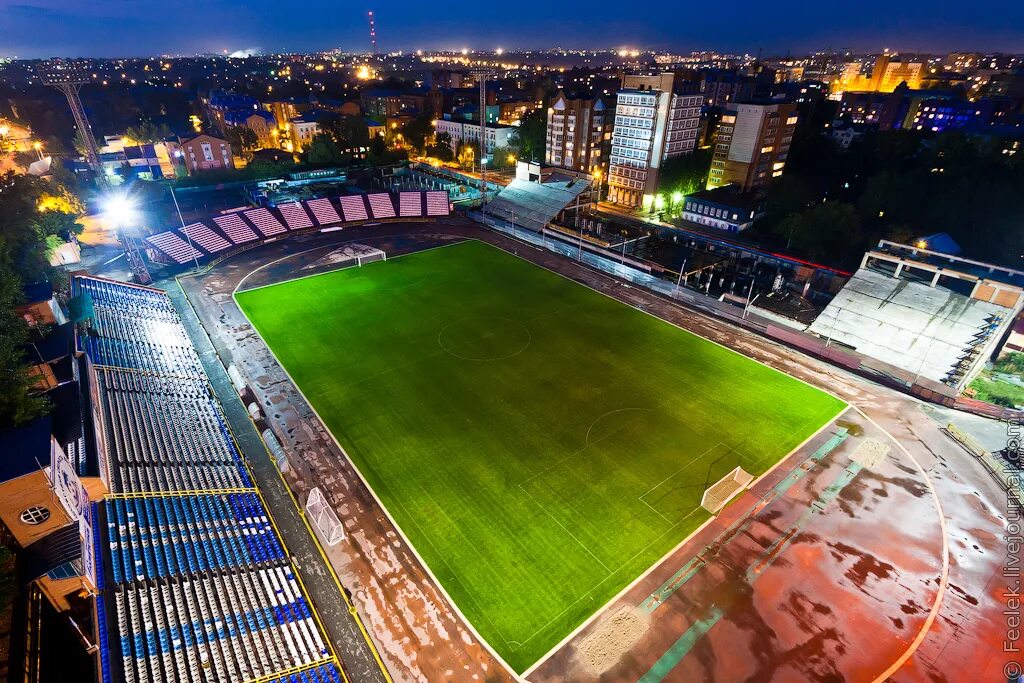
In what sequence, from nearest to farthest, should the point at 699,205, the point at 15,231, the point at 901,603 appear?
1. the point at 901,603
2. the point at 15,231
3. the point at 699,205

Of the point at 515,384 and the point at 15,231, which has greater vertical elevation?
the point at 15,231

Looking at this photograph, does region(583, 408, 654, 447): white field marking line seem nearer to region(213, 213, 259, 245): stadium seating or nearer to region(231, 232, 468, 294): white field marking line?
region(231, 232, 468, 294): white field marking line

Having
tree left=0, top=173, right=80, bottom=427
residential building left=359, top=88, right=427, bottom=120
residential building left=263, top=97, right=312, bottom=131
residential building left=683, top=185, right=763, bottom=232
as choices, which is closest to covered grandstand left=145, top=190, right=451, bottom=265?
tree left=0, top=173, right=80, bottom=427

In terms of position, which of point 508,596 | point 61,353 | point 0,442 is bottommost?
point 508,596

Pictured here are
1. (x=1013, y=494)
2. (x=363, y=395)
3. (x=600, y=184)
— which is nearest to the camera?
(x=1013, y=494)

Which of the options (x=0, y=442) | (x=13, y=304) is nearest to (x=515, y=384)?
(x=0, y=442)

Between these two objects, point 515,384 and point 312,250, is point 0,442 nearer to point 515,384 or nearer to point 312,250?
point 515,384

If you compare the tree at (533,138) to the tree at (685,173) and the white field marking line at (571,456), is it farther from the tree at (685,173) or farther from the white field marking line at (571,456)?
the white field marking line at (571,456)
